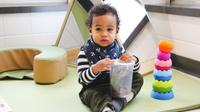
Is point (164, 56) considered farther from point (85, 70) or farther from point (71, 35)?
point (71, 35)

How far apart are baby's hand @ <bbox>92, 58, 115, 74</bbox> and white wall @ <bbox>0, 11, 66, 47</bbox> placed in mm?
932

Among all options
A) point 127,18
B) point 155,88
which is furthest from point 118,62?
point 127,18

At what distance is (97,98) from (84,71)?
4.4 inches

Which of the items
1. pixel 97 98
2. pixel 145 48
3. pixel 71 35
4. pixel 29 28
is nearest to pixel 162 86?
pixel 97 98

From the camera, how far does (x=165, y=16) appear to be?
5.30 ft

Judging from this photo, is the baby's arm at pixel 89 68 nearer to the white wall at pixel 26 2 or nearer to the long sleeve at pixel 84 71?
the long sleeve at pixel 84 71

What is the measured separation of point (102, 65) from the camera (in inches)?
39.5

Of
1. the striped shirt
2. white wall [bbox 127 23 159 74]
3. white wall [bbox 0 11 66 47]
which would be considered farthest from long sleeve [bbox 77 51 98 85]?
white wall [bbox 0 11 66 47]

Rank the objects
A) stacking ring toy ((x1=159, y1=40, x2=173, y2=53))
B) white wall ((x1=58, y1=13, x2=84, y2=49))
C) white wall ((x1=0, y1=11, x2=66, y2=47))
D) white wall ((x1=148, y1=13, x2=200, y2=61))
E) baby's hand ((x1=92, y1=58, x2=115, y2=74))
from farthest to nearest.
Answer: white wall ((x1=0, y1=11, x2=66, y2=47)), white wall ((x1=58, y1=13, x2=84, y2=49)), white wall ((x1=148, y1=13, x2=200, y2=61)), stacking ring toy ((x1=159, y1=40, x2=173, y2=53)), baby's hand ((x1=92, y1=58, x2=115, y2=74))

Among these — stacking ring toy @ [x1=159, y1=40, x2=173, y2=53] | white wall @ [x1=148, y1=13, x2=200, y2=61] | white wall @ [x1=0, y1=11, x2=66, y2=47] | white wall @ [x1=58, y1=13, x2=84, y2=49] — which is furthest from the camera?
white wall @ [x1=0, y1=11, x2=66, y2=47]

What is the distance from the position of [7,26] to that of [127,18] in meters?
0.76

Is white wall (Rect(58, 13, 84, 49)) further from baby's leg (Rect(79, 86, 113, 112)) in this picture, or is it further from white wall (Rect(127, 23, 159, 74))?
baby's leg (Rect(79, 86, 113, 112))

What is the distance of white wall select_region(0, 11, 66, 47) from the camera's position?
1.76 meters

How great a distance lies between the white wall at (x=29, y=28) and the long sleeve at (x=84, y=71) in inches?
32.6
